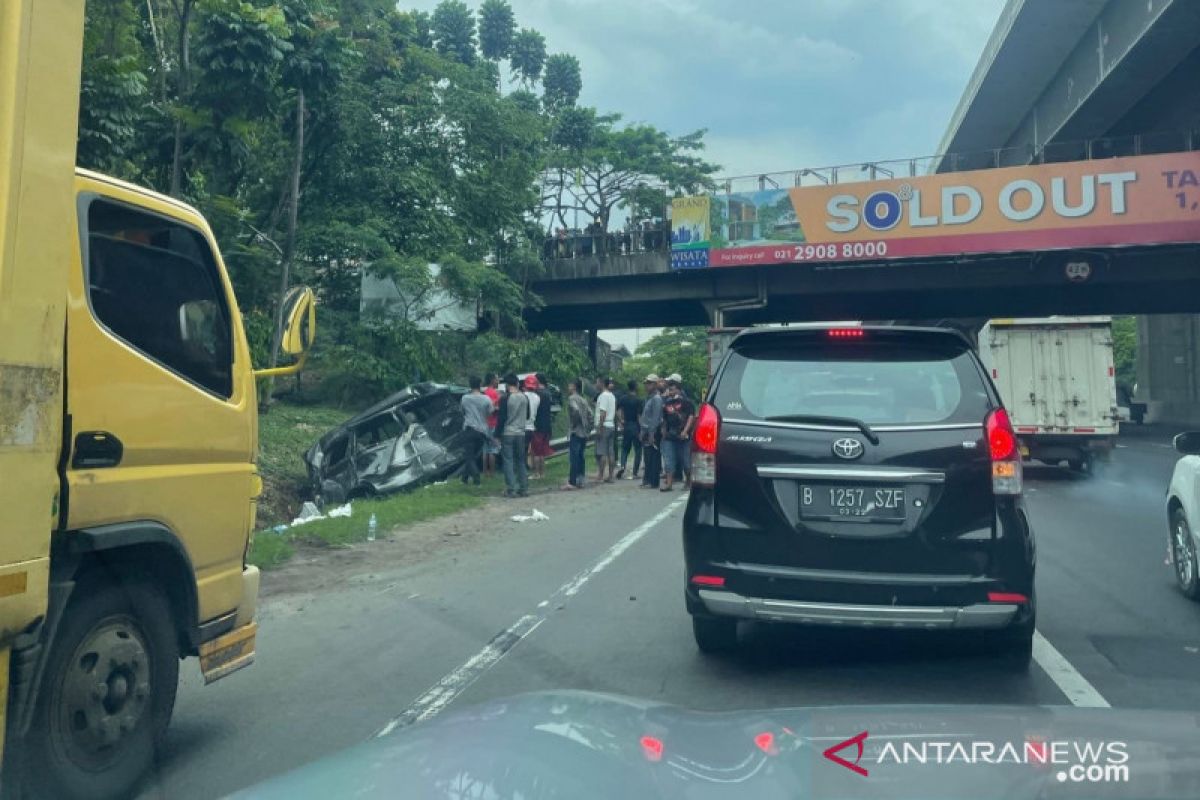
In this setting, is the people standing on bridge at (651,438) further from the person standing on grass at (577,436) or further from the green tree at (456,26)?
Answer: the green tree at (456,26)

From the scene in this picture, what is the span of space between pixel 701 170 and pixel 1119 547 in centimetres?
4105

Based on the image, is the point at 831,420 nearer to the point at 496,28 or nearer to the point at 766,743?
the point at 766,743

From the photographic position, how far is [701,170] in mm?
49688

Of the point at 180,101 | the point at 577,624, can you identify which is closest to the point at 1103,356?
the point at 577,624

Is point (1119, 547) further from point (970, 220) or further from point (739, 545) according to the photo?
point (970, 220)

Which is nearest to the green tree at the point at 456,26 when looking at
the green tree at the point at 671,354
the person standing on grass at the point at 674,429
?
the green tree at the point at 671,354

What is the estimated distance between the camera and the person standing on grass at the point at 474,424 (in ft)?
55.4

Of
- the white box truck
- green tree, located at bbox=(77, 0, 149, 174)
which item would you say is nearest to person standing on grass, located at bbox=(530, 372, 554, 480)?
green tree, located at bbox=(77, 0, 149, 174)

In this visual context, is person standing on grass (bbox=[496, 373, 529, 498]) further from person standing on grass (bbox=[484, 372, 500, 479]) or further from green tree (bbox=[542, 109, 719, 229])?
green tree (bbox=[542, 109, 719, 229])

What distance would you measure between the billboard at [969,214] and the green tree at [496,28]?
1034 inches

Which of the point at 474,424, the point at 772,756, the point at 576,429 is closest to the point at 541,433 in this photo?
the point at 576,429

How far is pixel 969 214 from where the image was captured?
30.3m

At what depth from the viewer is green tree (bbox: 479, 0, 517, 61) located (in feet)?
179

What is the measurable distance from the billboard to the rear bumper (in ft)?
89.0
